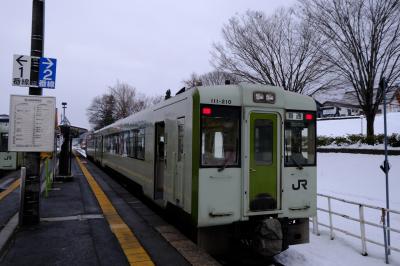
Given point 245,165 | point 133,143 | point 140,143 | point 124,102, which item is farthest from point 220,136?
point 124,102

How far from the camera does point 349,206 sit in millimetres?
12898

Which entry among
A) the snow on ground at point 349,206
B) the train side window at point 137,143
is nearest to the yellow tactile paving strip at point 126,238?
the train side window at point 137,143

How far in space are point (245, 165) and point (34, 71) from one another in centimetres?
415

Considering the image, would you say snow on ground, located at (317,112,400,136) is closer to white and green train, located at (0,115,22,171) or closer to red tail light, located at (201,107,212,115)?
white and green train, located at (0,115,22,171)

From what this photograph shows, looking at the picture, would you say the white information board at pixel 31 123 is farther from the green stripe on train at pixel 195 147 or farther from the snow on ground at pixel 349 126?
the snow on ground at pixel 349 126

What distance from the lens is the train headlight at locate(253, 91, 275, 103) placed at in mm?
6266

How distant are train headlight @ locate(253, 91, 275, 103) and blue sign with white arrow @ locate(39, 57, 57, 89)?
3.70 meters

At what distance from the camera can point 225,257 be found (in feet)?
21.9

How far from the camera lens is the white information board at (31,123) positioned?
6.90 metres

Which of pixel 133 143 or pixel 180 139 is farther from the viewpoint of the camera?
pixel 133 143

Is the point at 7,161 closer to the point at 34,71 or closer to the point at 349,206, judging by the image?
the point at 34,71

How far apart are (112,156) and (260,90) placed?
40.2 feet

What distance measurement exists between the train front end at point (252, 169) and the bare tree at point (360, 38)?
12239 mm

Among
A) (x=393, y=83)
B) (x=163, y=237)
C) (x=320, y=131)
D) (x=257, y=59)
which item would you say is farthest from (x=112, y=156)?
(x=320, y=131)
